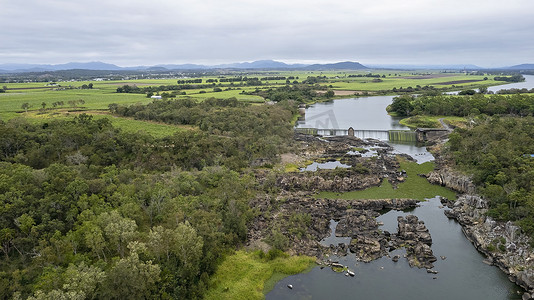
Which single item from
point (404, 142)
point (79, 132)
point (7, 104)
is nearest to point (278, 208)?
point (79, 132)

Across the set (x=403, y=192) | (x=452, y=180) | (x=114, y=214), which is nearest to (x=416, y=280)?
(x=403, y=192)

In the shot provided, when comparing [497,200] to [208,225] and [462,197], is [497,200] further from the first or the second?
[208,225]

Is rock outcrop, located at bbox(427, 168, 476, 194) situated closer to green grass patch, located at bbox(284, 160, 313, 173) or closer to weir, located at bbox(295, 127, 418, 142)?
green grass patch, located at bbox(284, 160, 313, 173)

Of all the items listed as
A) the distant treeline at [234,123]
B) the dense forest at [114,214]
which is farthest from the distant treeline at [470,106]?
the dense forest at [114,214]

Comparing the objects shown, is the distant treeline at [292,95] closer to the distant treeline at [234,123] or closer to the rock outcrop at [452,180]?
the distant treeline at [234,123]

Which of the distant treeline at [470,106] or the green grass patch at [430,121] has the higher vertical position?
the distant treeline at [470,106]
